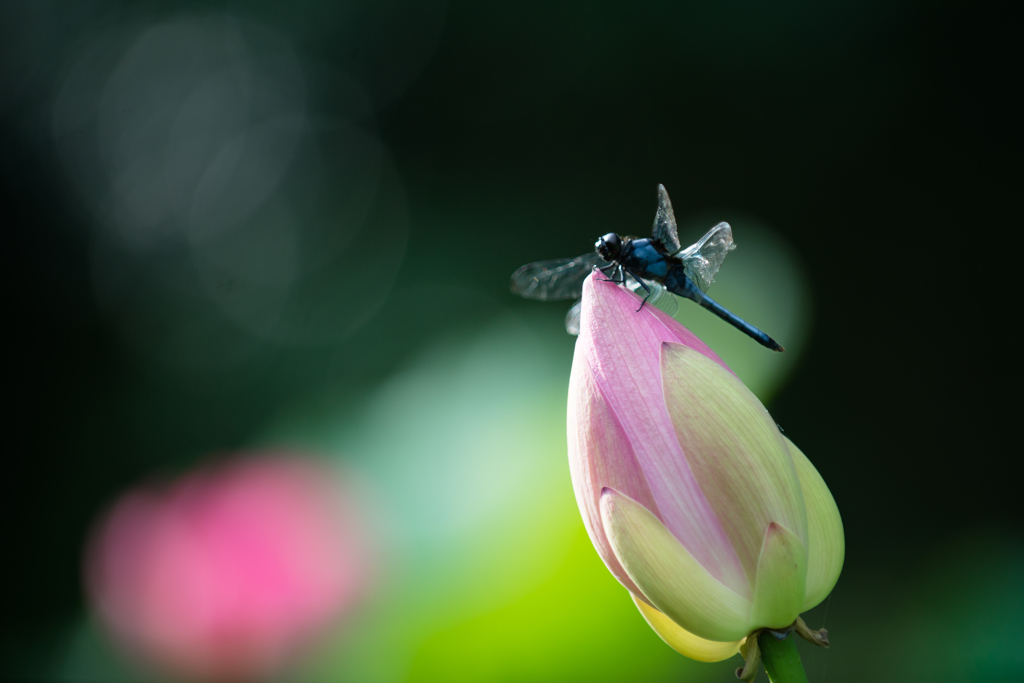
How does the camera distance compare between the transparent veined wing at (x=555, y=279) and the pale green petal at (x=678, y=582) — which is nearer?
the pale green petal at (x=678, y=582)

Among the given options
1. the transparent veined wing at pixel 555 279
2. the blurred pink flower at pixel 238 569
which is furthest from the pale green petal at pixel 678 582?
the blurred pink flower at pixel 238 569

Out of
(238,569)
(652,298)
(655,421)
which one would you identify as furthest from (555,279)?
(238,569)

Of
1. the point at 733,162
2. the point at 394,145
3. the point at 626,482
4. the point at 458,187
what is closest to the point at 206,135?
the point at 394,145

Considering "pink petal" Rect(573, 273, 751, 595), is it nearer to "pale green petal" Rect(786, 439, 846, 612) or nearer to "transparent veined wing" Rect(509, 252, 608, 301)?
"pale green petal" Rect(786, 439, 846, 612)

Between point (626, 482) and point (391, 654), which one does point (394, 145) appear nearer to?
point (391, 654)

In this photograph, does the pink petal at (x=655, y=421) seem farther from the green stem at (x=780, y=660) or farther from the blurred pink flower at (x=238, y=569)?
the blurred pink flower at (x=238, y=569)
